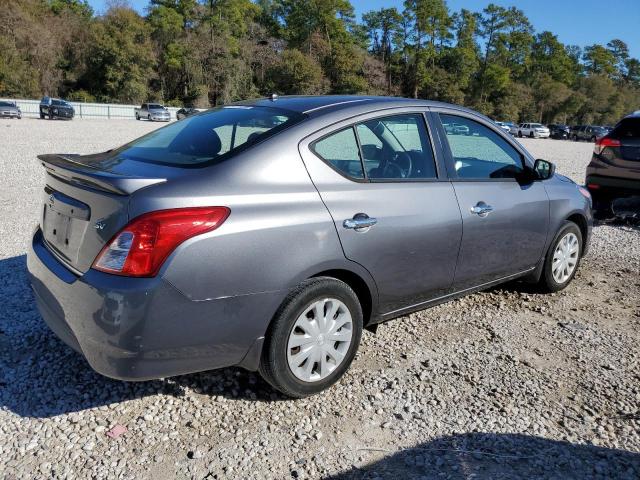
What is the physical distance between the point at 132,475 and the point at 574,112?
105618 millimetres

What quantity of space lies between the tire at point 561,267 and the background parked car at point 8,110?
1543 inches

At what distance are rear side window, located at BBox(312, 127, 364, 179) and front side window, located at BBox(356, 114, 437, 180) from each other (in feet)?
0.18

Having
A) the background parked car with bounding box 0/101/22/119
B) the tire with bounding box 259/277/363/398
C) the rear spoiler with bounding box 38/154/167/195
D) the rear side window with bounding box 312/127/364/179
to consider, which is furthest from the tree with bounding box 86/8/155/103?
the tire with bounding box 259/277/363/398

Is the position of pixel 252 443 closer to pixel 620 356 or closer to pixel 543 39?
pixel 620 356

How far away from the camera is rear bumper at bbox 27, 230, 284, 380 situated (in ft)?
8.02

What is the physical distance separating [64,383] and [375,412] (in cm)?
181

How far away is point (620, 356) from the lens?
3.81 m

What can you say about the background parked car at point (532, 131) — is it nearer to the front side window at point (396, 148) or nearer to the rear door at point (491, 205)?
the rear door at point (491, 205)

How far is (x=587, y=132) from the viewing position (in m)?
58.7

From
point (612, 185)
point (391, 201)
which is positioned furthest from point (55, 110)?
point (391, 201)

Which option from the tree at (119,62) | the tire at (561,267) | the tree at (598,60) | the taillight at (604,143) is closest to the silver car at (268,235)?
the tire at (561,267)

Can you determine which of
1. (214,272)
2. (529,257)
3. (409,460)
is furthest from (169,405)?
(529,257)

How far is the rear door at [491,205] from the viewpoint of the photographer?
12.4 feet

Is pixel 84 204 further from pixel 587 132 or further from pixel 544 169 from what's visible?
pixel 587 132
